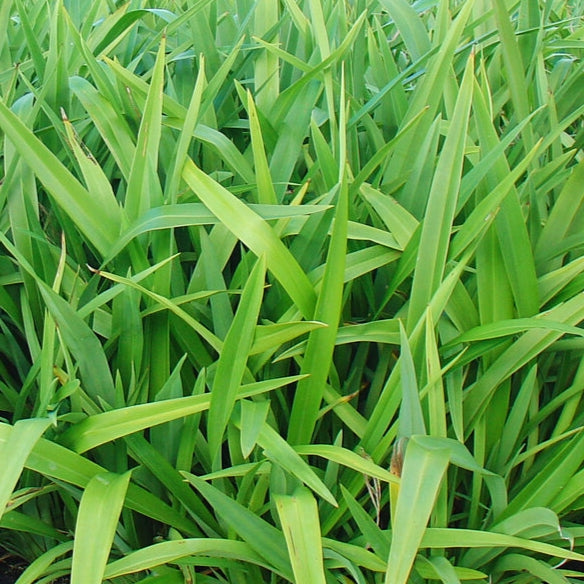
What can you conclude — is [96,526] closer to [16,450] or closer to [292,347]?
[16,450]

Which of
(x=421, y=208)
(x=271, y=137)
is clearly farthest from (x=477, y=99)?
(x=271, y=137)

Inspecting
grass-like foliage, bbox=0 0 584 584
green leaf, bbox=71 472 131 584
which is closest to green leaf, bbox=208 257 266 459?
grass-like foliage, bbox=0 0 584 584

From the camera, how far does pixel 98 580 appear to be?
1.94 feet

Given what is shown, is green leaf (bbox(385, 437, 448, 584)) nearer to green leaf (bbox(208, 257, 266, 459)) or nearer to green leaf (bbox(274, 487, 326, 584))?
green leaf (bbox(274, 487, 326, 584))

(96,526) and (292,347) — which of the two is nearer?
(96,526)

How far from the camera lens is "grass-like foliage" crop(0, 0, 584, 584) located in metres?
0.69

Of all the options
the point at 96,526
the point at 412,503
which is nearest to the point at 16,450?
the point at 96,526

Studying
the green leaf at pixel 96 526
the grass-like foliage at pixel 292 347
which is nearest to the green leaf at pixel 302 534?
the grass-like foliage at pixel 292 347

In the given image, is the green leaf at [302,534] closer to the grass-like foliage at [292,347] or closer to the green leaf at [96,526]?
the grass-like foliage at [292,347]

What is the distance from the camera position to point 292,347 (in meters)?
0.77

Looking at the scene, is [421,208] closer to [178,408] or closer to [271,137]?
[271,137]

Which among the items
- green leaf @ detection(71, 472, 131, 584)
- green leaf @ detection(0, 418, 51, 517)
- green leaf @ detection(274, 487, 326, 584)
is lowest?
green leaf @ detection(274, 487, 326, 584)

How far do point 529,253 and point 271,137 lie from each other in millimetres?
355

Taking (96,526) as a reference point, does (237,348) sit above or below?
above
